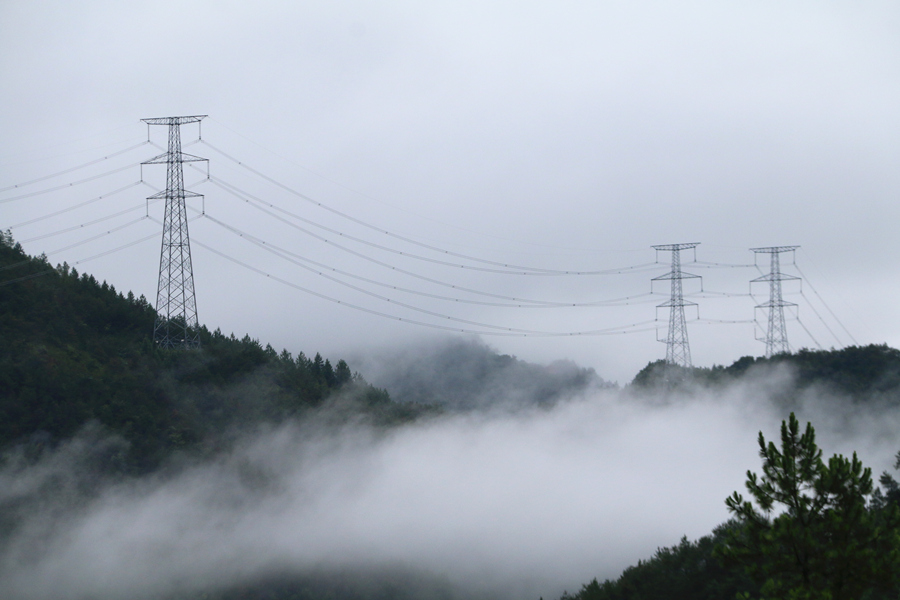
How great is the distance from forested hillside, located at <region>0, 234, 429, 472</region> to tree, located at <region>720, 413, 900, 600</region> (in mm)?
79503

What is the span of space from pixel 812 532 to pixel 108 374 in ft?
272

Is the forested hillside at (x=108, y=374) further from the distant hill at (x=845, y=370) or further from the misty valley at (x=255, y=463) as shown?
the distant hill at (x=845, y=370)

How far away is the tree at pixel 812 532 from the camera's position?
66.3ft

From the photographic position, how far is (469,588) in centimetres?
11444

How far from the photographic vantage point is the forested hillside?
3337 inches

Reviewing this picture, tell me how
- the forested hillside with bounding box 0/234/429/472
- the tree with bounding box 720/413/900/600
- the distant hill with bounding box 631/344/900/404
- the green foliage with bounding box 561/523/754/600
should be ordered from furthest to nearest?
the distant hill with bounding box 631/344/900/404 → the forested hillside with bounding box 0/234/429/472 → the green foliage with bounding box 561/523/754/600 → the tree with bounding box 720/413/900/600

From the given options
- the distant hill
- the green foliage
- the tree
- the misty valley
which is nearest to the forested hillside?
the misty valley

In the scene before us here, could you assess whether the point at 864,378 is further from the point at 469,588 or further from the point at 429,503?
the point at 429,503

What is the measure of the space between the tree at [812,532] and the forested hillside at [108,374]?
261ft

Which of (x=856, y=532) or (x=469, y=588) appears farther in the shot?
(x=469, y=588)

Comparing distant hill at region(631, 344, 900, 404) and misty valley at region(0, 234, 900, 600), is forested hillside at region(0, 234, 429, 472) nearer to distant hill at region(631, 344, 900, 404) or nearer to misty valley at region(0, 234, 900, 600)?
misty valley at region(0, 234, 900, 600)

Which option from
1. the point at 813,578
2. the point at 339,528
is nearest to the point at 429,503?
the point at 339,528

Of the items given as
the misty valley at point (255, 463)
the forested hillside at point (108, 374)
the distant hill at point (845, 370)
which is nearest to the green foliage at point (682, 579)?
→ the misty valley at point (255, 463)

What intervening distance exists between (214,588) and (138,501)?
13196 mm
